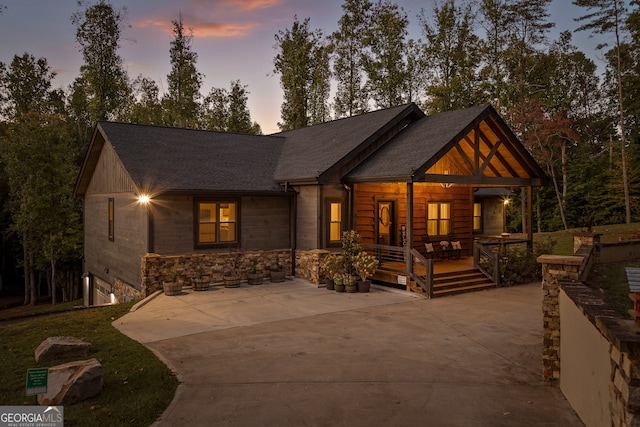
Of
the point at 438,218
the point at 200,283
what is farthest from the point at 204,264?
the point at 438,218

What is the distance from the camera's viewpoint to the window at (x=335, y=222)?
16328 millimetres

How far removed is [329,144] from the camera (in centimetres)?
1855

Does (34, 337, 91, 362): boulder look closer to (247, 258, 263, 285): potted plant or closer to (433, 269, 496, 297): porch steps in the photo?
(247, 258, 263, 285): potted plant

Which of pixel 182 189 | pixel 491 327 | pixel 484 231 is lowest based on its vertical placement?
pixel 491 327

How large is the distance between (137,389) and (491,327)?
299 inches

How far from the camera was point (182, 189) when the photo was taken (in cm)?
1494

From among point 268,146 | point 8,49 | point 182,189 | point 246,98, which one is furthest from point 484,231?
point 8,49

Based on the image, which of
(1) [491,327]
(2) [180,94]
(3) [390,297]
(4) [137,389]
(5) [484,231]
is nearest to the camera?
(4) [137,389]

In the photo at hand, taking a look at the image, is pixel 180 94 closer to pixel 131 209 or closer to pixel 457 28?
pixel 457 28

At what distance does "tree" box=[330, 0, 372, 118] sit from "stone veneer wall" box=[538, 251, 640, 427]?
2855 centimetres

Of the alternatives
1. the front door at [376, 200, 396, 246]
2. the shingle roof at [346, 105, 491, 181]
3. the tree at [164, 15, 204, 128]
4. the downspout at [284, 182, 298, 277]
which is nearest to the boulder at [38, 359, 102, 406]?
the shingle roof at [346, 105, 491, 181]

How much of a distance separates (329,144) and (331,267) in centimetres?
569

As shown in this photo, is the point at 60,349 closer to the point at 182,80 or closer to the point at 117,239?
the point at 117,239

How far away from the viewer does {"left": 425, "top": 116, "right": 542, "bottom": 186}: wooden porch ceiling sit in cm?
1576
